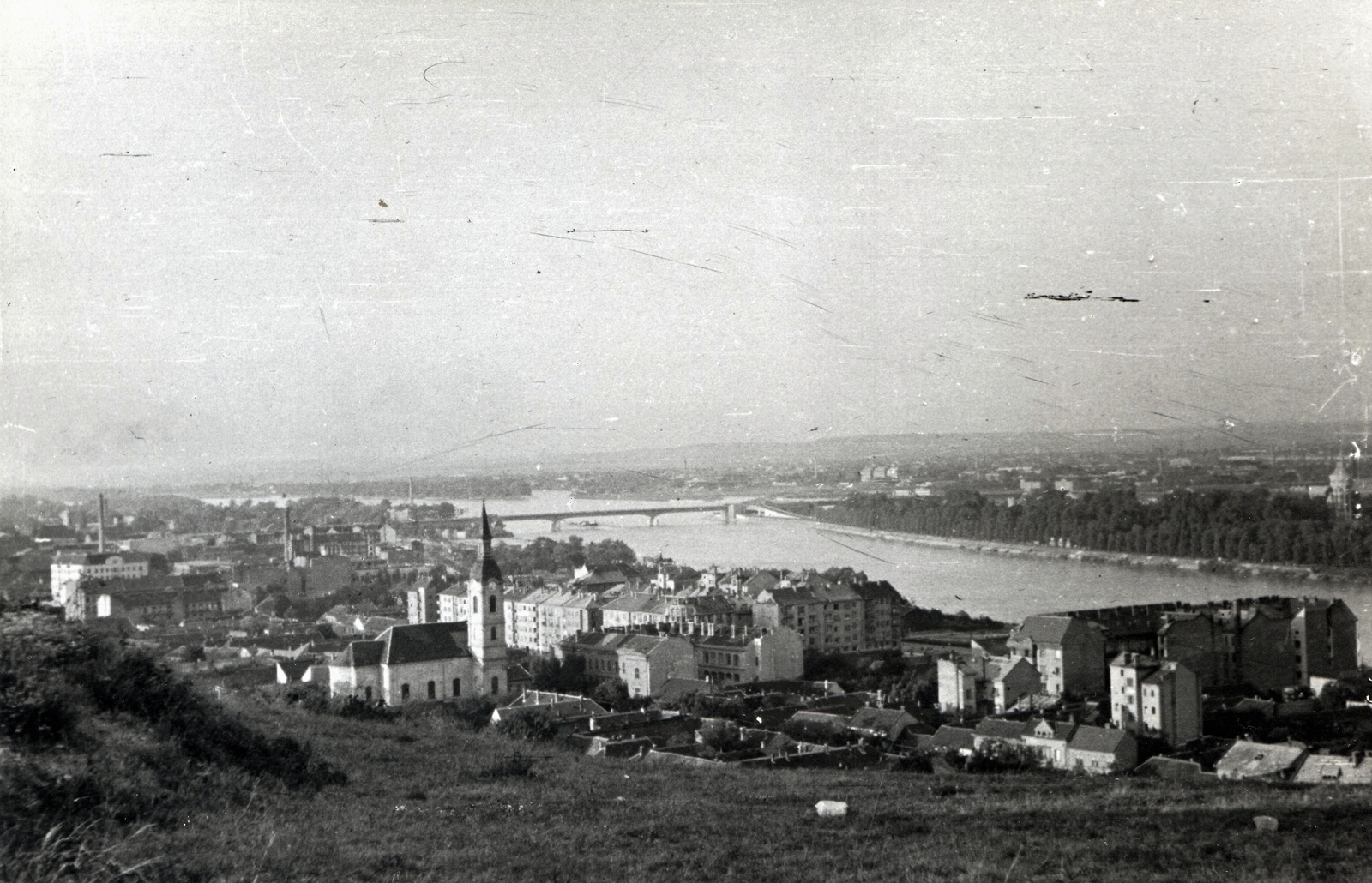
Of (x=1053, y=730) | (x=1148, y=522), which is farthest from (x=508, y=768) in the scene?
(x=1148, y=522)

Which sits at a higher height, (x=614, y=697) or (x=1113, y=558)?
(x=1113, y=558)

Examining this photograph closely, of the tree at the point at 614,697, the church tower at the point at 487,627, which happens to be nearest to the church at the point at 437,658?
the church tower at the point at 487,627

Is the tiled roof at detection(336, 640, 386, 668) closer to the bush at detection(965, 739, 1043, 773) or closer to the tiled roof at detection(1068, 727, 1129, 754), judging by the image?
the bush at detection(965, 739, 1043, 773)

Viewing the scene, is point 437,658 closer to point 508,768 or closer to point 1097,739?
point 1097,739

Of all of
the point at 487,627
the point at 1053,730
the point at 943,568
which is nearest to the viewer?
the point at 1053,730

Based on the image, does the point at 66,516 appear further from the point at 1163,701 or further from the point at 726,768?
the point at 1163,701

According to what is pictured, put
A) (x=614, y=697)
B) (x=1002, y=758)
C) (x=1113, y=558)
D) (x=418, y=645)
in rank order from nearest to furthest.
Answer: (x=1002, y=758)
(x=418, y=645)
(x=614, y=697)
(x=1113, y=558)
